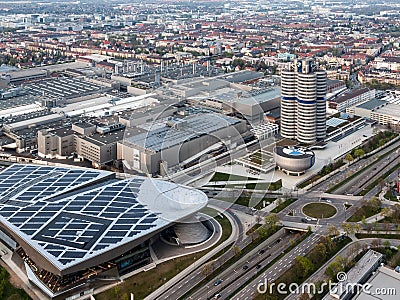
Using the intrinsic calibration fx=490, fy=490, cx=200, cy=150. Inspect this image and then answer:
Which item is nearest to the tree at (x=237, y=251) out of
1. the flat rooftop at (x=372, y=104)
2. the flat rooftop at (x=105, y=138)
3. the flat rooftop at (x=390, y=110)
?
the flat rooftop at (x=105, y=138)

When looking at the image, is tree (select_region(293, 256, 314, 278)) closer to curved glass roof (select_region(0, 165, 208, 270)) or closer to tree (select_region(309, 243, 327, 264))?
tree (select_region(309, 243, 327, 264))

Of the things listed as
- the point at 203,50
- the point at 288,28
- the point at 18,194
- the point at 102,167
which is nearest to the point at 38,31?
the point at 203,50

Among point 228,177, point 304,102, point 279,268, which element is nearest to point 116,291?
point 279,268

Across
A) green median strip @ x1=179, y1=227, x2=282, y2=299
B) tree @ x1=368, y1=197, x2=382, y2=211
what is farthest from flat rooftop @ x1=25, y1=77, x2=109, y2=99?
tree @ x1=368, y1=197, x2=382, y2=211

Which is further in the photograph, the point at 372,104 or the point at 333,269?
the point at 372,104

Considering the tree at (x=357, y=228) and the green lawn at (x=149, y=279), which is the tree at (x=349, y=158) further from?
the green lawn at (x=149, y=279)

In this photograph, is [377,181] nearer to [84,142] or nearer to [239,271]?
[239,271]

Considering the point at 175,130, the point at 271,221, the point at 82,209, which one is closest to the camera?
the point at 82,209
